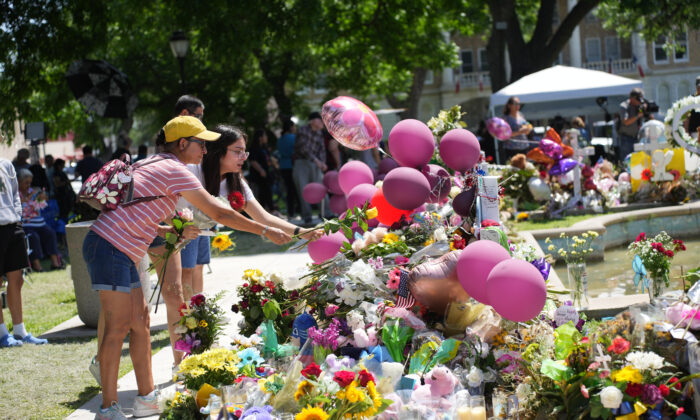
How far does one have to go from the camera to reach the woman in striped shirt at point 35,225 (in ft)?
35.0

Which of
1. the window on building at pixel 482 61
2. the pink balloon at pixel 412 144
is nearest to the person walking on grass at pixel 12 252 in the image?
the pink balloon at pixel 412 144

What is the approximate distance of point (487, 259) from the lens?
163 inches

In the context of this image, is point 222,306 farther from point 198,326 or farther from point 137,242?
point 137,242

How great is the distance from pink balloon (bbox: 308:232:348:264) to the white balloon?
6379mm

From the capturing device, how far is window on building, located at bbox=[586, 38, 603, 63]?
169ft

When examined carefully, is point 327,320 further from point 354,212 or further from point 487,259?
point 487,259

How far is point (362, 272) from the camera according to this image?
16.2ft

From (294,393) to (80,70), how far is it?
897 centimetres

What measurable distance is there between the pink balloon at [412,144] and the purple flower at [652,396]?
9.46ft

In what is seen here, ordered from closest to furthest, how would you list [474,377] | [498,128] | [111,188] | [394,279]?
[474,377] → [111,188] → [394,279] → [498,128]

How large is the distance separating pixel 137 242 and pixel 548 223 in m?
7.45

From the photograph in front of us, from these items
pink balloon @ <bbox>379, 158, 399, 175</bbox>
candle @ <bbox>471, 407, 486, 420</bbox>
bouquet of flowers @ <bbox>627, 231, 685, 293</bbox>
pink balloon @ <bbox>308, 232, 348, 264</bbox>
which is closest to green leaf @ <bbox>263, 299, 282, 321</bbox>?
pink balloon @ <bbox>308, 232, 348, 264</bbox>

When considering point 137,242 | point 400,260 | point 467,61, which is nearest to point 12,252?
point 137,242

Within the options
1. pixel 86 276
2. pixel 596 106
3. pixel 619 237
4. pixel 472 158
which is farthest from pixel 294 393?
pixel 596 106
